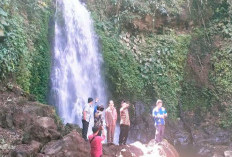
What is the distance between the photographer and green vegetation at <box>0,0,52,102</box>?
10256mm

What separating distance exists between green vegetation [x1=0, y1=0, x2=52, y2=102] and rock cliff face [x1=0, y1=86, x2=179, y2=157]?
1025mm

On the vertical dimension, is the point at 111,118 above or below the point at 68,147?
above

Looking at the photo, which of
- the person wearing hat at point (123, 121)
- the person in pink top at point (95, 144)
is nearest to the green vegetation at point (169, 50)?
the person wearing hat at point (123, 121)

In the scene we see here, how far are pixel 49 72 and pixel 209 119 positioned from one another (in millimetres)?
8170

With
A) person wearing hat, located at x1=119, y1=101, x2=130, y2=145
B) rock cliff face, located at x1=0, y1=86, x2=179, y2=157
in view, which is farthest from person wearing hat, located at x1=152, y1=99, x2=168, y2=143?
person wearing hat, located at x1=119, y1=101, x2=130, y2=145

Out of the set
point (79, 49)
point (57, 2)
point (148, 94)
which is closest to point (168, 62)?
point (148, 94)

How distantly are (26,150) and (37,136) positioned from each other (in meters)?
0.70

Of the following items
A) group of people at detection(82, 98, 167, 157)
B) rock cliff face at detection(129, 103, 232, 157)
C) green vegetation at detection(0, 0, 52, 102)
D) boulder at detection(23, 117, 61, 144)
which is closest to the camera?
boulder at detection(23, 117, 61, 144)

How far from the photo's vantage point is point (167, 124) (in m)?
15.4

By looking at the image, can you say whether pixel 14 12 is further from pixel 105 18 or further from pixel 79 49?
pixel 105 18

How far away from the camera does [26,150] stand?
6523 millimetres

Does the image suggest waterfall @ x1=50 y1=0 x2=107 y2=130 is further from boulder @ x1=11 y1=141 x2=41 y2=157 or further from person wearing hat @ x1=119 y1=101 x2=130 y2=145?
boulder @ x1=11 y1=141 x2=41 y2=157

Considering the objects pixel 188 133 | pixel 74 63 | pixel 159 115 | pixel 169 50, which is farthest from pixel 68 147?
pixel 169 50

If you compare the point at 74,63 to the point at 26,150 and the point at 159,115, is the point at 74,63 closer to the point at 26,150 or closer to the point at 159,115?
the point at 159,115
